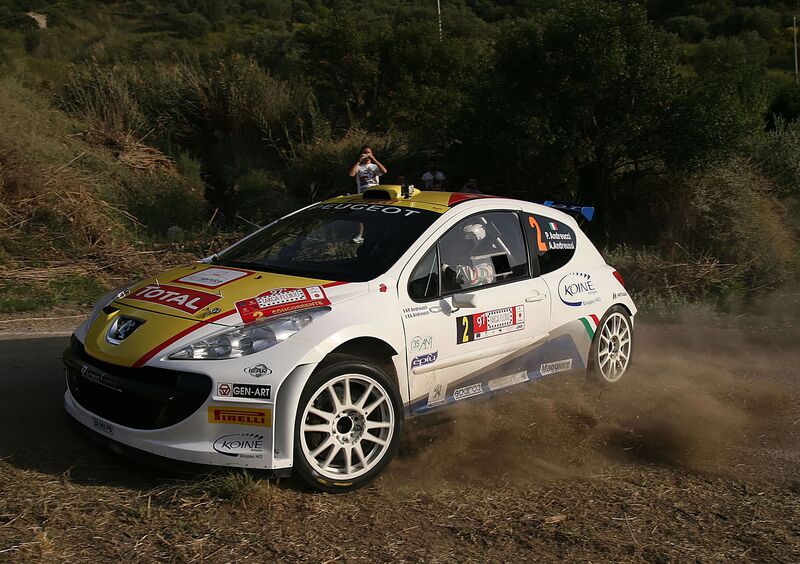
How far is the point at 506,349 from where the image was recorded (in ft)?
18.4

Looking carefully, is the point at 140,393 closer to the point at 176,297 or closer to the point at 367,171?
the point at 176,297

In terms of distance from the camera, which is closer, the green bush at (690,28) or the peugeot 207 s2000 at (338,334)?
the peugeot 207 s2000 at (338,334)

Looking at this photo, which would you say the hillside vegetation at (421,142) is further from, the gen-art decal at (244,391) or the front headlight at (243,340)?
the gen-art decal at (244,391)

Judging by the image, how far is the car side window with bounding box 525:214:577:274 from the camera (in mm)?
6160

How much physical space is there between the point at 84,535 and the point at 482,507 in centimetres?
206

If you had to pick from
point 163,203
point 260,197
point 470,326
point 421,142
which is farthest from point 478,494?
point 421,142

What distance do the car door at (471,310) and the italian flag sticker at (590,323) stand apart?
54cm

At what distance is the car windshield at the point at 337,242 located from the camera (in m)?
5.25

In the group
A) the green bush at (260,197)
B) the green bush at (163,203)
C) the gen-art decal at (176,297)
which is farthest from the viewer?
the green bush at (260,197)

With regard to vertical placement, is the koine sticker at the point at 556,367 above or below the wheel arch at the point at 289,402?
below

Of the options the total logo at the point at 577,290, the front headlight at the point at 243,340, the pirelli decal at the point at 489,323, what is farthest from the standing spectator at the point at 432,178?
the front headlight at the point at 243,340

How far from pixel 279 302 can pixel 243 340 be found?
358mm

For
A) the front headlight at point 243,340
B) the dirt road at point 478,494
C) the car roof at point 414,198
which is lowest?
the dirt road at point 478,494

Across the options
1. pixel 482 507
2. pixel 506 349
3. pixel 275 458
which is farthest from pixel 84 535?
pixel 506 349
